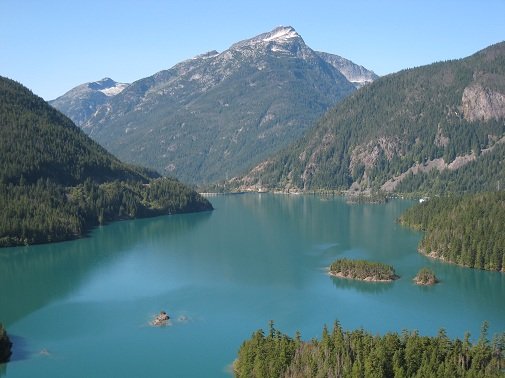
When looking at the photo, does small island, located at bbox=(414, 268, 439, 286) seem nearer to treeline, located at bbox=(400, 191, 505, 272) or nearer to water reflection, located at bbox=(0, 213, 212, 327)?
treeline, located at bbox=(400, 191, 505, 272)

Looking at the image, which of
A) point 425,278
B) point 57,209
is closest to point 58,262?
point 57,209

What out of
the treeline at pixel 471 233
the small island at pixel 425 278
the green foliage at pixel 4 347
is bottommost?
the green foliage at pixel 4 347

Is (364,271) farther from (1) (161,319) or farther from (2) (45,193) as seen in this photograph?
(2) (45,193)

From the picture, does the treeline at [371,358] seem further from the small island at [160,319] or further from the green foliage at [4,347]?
the green foliage at [4,347]

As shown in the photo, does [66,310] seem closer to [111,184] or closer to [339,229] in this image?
[339,229]

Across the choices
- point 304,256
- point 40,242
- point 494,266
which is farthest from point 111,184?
point 494,266

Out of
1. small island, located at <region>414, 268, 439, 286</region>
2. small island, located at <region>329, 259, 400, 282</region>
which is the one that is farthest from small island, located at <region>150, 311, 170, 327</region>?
small island, located at <region>414, 268, 439, 286</region>

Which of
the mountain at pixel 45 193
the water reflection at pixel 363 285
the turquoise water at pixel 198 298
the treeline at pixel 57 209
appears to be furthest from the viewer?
the mountain at pixel 45 193

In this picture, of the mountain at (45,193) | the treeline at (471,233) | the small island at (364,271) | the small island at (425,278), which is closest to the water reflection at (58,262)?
the mountain at (45,193)
